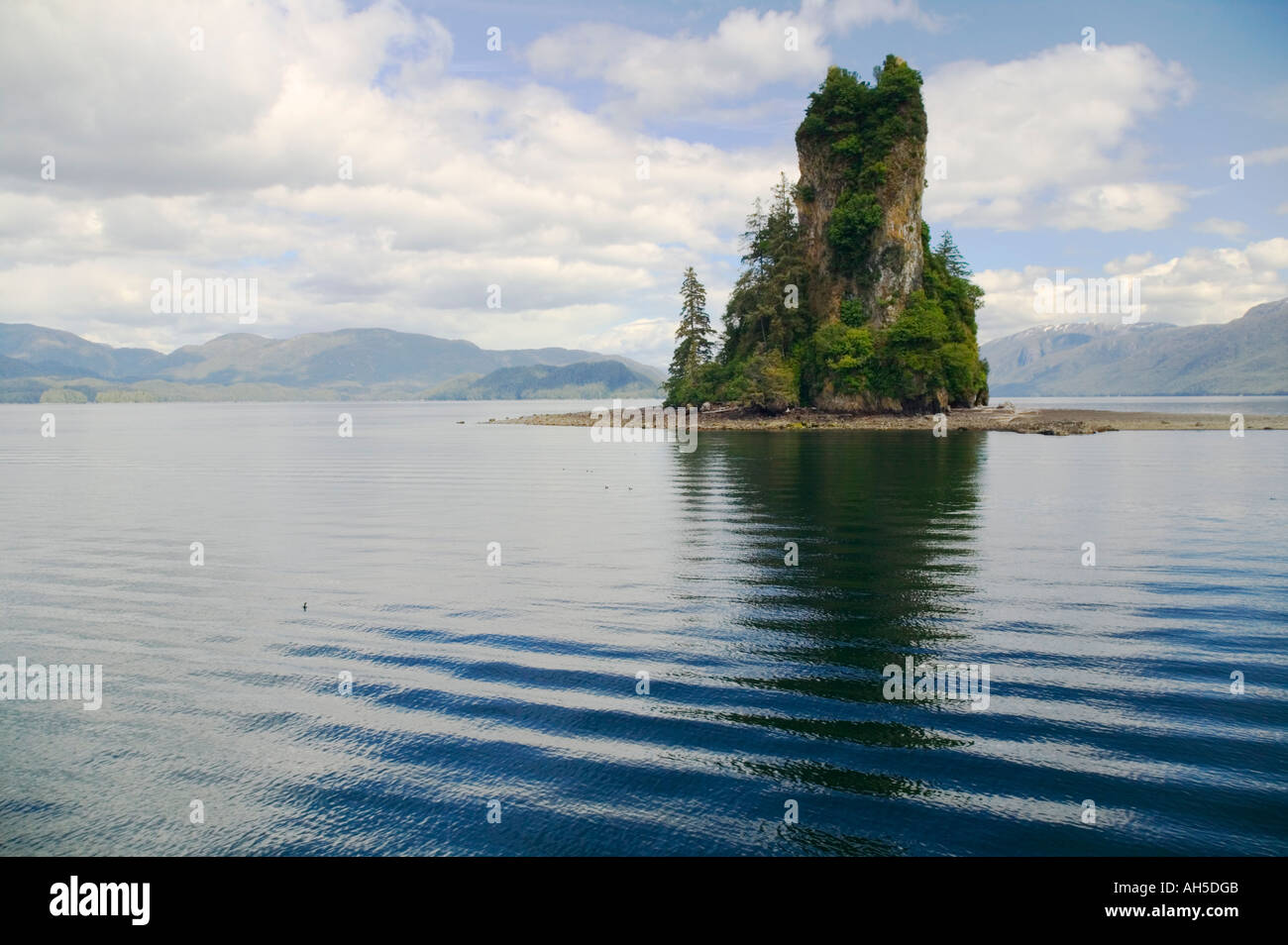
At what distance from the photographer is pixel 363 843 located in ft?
34.4

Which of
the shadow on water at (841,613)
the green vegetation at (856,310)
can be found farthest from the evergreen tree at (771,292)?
the shadow on water at (841,613)

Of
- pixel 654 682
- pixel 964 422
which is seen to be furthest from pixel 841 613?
pixel 964 422

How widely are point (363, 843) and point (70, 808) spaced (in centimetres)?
486

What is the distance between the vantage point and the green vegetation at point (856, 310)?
128125 millimetres

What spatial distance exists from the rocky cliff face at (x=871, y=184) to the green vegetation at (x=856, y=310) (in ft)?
0.73

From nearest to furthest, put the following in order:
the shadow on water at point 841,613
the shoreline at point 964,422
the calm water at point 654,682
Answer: the calm water at point 654,682
the shadow on water at point 841,613
the shoreline at point 964,422

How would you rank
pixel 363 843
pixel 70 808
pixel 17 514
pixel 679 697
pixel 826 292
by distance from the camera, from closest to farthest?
pixel 363 843 → pixel 70 808 → pixel 679 697 → pixel 17 514 → pixel 826 292

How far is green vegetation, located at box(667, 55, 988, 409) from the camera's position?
128125 millimetres

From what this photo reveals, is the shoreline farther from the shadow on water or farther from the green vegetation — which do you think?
the shadow on water

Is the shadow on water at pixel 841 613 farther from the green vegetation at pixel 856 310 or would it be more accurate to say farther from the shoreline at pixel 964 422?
the green vegetation at pixel 856 310

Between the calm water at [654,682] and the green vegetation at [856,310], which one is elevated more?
the green vegetation at [856,310]
